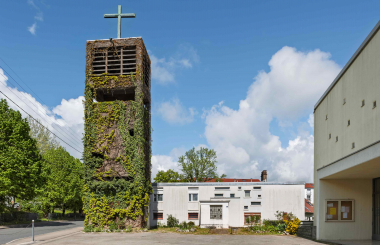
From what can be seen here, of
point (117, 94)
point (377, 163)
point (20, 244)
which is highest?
point (117, 94)

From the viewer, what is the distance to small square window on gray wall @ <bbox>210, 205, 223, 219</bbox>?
34469 mm

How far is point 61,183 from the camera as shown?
48.9m

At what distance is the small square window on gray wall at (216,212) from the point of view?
113ft

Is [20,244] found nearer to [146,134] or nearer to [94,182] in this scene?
[94,182]

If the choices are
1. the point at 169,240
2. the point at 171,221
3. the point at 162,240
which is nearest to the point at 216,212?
the point at 171,221

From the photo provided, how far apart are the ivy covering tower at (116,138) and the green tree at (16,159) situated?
6.80 meters

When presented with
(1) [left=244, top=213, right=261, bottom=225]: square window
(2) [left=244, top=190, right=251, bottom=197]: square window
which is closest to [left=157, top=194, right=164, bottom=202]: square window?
(2) [left=244, top=190, right=251, bottom=197]: square window

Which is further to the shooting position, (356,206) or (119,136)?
(119,136)

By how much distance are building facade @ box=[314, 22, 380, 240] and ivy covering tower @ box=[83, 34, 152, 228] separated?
48.7 feet

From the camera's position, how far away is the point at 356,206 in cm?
2080

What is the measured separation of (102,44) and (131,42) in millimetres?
2763

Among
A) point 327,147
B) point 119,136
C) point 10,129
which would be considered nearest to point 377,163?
point 327,147

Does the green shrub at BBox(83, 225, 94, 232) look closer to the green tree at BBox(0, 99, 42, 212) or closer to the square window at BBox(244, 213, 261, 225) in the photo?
the green tree at BBox(0, 99, 42, 212)

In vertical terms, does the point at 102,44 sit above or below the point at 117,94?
above
